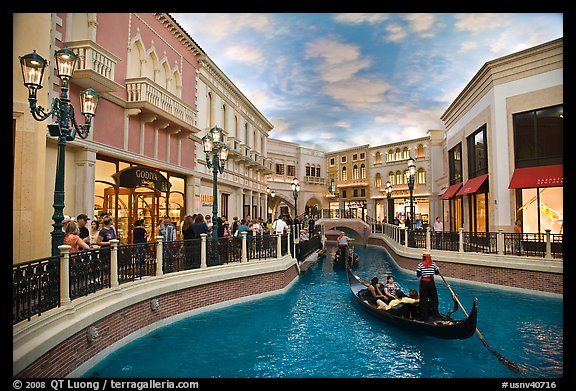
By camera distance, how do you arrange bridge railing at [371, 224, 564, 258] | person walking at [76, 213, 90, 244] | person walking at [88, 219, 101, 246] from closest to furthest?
person walking at [76, 213, 90, 244], person walking at [88, 219, 101, 246], bridge railing at [371, 224, 564, 258]

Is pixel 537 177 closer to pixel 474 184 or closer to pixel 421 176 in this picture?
pixel 474 184

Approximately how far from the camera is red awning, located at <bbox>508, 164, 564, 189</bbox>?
11055 millimetres

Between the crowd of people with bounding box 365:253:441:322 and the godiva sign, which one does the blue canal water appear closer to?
the crowd of people with bounding box 365:253:441:322

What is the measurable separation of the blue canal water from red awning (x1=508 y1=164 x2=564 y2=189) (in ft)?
13.0

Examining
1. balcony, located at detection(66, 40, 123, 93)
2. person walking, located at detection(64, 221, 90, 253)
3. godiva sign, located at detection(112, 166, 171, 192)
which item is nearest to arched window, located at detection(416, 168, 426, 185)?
godiva sign, located at detection(112, 166, 171, 192)

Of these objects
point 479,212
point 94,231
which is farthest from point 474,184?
point 94,231

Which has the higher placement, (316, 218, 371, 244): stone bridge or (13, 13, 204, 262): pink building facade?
(13, 13, 204, 262): pink building facade

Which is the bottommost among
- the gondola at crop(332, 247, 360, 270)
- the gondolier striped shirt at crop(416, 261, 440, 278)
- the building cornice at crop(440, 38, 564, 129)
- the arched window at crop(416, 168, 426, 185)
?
the gondola at crop(332, 247, 360, 270)

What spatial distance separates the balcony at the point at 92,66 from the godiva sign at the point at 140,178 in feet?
7.29

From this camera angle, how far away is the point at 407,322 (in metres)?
6.65

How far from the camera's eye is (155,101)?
32.5ft

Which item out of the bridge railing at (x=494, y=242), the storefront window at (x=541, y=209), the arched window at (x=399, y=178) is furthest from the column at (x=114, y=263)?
the arched window at (x=399, y=178)
